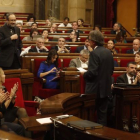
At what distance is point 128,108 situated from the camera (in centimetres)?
505

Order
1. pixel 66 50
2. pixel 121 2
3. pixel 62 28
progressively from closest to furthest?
pixel 66 50 < pixel 62 28 < pixel 121 2

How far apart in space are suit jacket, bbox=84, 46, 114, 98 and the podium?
37cm

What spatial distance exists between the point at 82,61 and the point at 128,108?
167cm

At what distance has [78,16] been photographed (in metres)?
15.0

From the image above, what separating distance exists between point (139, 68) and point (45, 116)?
3.07 metres

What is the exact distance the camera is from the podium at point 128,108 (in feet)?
16.4

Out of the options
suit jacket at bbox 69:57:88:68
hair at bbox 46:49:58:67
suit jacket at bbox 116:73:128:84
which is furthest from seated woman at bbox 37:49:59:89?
suit jacket at bbox 116:73:128:84

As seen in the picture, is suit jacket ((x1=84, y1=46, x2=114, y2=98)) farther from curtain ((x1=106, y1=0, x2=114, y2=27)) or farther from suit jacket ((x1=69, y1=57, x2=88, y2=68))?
curtain ((x1=106, y1=0, x2=114, y2=27))

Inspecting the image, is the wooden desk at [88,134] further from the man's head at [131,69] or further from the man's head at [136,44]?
the man's head at [136,44]

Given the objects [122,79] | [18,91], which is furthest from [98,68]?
[122,79]

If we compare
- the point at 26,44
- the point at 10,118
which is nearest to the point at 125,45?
the point at 26,44

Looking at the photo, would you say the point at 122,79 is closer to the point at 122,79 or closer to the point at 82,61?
the point at 122,79

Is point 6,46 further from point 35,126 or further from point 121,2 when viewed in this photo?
point 121,2

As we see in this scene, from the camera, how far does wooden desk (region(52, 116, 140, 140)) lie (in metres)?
2.47
